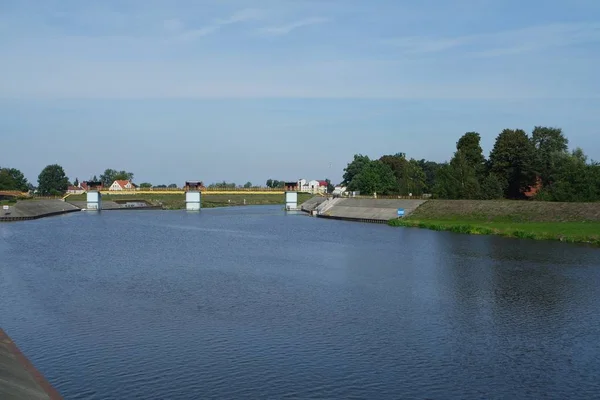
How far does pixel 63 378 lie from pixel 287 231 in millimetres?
65866

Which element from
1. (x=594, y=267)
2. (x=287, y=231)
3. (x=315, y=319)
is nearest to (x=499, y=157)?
(x=287, y=231)

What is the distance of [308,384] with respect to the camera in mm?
21141

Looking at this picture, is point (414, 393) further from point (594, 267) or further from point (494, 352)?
point (594, 267)

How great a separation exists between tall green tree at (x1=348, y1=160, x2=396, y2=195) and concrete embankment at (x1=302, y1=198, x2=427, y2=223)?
11475 millimetres

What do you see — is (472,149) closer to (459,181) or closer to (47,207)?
(459,181)

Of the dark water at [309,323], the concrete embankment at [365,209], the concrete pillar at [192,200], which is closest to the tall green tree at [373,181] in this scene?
the concrete embankment at [365,209]

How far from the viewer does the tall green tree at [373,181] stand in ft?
477

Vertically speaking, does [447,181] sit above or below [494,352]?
above

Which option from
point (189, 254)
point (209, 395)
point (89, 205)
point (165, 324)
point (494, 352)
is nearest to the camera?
point (209, 395)

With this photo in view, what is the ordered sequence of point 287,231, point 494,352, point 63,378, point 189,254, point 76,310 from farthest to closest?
1. point 287,231
2. point 189,254
3. point 76,310
4. point 494,352
5. point 63,378

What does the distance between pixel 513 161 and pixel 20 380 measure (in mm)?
104354

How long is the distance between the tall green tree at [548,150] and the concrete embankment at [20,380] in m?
94.2

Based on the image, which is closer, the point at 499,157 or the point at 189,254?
the point at 189,254

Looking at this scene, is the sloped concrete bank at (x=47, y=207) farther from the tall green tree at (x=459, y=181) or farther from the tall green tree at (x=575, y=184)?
the tall green tree at (x=575, y=184)
